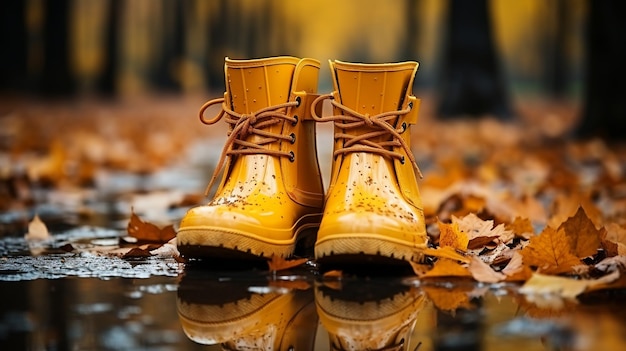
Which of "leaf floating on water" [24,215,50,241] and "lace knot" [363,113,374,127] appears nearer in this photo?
"lace knot" [363,113,374,127]

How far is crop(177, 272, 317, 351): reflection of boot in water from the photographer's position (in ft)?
5.93

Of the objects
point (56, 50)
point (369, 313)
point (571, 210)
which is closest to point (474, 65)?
point (571, 210)

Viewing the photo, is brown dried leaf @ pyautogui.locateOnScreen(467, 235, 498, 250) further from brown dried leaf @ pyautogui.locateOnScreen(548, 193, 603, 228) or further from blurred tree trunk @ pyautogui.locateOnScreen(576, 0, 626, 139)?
blurred tree trunk @ pyautogui.locateOnScreen(576, 0, 626, 139)

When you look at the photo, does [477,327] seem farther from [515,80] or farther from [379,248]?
[515,80]

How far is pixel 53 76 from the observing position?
20469mm

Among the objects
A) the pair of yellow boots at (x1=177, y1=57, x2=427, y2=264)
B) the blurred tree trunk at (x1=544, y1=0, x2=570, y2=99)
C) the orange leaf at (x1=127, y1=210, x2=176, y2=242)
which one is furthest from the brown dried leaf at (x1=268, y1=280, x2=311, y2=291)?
the blurred tree trunk at (x1=544, y1=0, x2=570, y2=99)

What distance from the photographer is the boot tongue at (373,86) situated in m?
2.69

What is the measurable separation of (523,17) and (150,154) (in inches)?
1442

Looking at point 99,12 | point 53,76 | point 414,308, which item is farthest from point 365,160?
point 99,12

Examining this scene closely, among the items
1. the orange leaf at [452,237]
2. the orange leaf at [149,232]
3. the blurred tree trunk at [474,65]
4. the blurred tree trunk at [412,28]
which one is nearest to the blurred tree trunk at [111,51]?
the blurred tree trunk at [412,28]

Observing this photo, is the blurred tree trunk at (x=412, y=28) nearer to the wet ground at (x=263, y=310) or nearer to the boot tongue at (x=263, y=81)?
the boot tongue at (x=263, y=81)

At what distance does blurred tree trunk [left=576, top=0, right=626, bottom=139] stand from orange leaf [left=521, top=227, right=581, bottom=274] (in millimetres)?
6079

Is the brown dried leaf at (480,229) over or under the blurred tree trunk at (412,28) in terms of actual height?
over

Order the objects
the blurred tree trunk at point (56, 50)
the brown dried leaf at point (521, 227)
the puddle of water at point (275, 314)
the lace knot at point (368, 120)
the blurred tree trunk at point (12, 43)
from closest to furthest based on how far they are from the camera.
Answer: the puddle of water at point (275, 314) < the lace knot at point (368, 120) < the brown dried leaf at point (521, 227) < the blurred tree trunk at point (12, 43) < the blurred tree trunk at point (56, 50)
